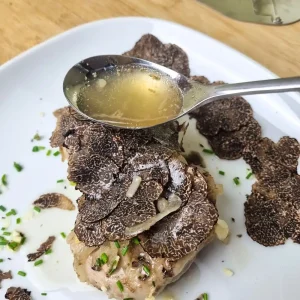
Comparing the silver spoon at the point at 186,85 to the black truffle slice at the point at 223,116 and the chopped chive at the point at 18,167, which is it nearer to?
the black truffle slice at the point at 223,116

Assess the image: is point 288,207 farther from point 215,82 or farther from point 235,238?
point 215,82

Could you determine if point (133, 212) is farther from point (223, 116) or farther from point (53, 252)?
point (223, 116)

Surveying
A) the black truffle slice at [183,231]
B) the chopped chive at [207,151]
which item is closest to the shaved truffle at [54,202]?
the black truffle slice at [183,231]

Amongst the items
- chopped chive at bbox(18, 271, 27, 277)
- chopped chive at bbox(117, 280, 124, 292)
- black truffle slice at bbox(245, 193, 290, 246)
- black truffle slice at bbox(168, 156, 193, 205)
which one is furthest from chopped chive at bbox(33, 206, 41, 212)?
black truffle slice at bbox(245, 193, 290, 246)

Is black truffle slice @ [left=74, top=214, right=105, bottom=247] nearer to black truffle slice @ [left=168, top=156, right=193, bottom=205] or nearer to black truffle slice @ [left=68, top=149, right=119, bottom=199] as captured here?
black truffle slice @ [left=68, top=149, right=119, bottom=199]

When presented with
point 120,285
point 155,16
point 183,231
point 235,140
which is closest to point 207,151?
point 235,140

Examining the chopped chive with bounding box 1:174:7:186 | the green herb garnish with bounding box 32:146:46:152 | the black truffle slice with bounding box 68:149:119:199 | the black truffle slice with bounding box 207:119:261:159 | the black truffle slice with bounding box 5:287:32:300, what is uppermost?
the black truffle slice with bounding box 68:149:119:199
